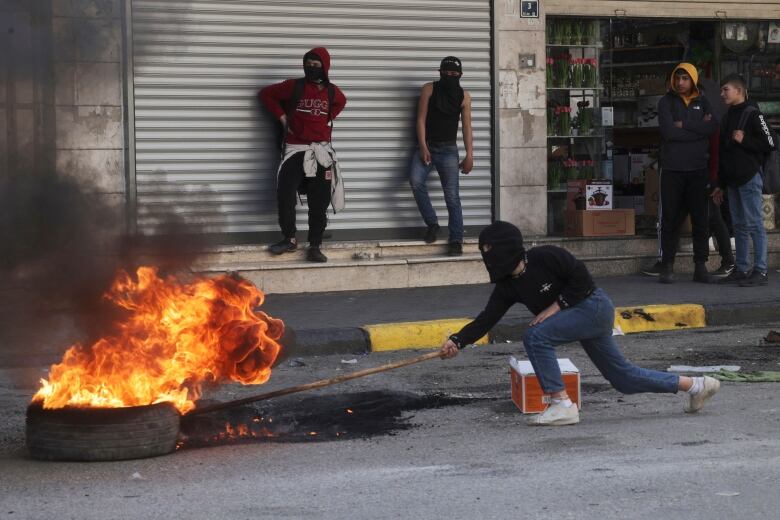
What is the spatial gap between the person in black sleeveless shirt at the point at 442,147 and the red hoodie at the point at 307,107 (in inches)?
39.0

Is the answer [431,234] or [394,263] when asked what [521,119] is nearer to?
[431,234]

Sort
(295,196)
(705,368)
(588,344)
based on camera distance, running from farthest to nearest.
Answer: (295,196) < (705,368) < (588,344)

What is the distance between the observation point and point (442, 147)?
505 inches

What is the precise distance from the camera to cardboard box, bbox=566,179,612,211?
531 inches

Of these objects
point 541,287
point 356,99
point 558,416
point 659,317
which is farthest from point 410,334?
point 356,99

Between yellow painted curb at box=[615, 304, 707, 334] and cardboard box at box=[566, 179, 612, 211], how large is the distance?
Answer: 2.80m

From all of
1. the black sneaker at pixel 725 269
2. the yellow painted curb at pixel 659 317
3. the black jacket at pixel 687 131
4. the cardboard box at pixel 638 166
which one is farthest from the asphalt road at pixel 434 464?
the cardboard box at pixel 638 166

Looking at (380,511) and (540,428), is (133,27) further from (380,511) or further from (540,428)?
(380,511)

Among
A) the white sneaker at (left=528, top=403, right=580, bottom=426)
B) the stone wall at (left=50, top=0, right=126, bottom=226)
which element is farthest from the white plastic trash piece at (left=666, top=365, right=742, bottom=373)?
the stone wall at (left=50, top=0, right=126, bottom=226)

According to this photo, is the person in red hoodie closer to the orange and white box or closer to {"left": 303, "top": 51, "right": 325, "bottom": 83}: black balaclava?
{"left": 303, "top": 51, "right": 325, "bottom": 83}: black balaclava

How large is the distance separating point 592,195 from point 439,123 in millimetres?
1906

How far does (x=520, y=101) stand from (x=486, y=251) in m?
6.98

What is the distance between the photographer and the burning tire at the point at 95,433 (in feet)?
20.2

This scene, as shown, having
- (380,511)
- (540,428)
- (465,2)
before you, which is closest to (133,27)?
(540,428)
